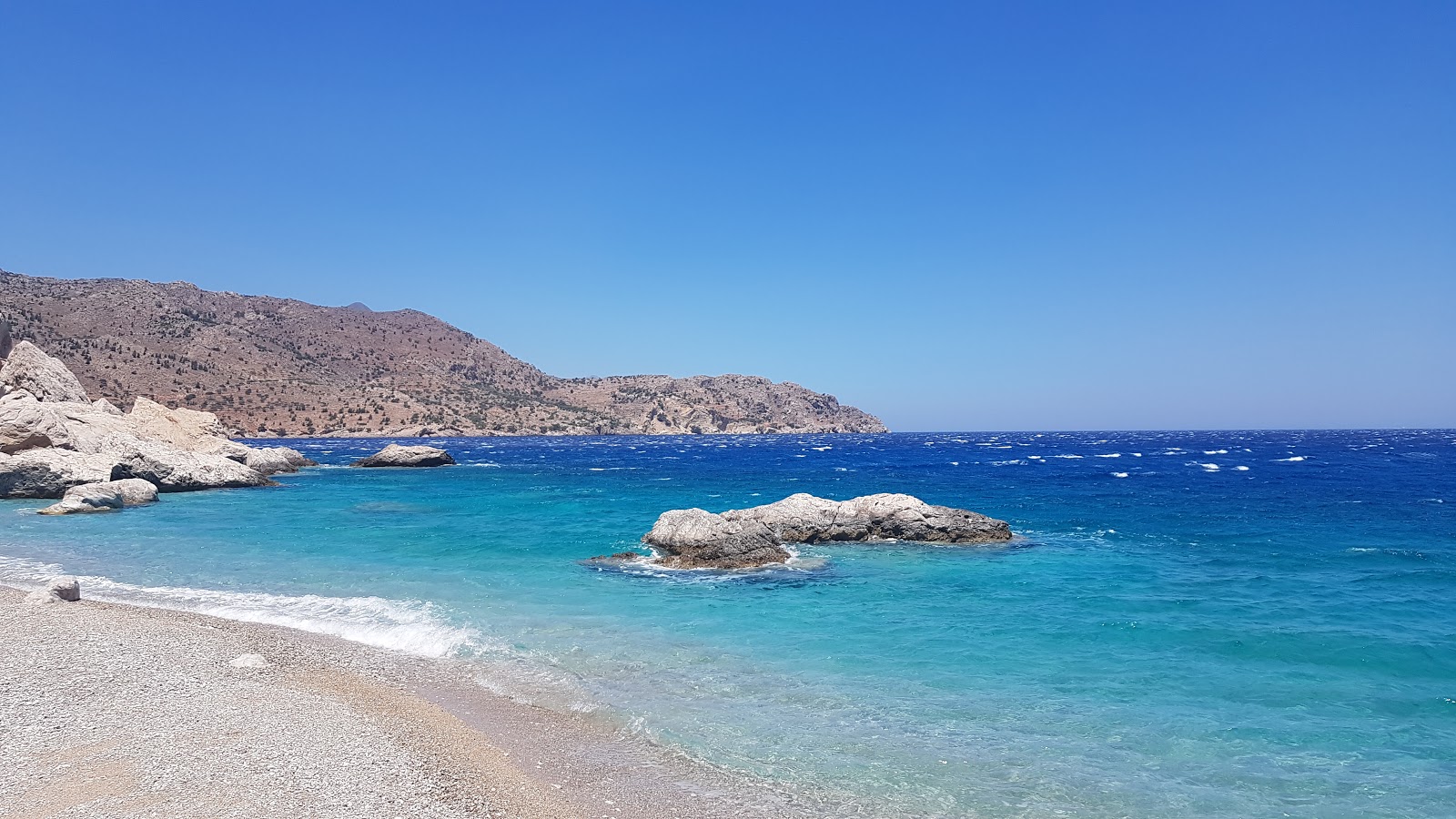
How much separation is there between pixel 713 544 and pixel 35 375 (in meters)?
43.3

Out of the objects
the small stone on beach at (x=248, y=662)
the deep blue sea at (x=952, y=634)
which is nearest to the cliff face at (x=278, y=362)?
the deep blue sea at (x=952, y=634)

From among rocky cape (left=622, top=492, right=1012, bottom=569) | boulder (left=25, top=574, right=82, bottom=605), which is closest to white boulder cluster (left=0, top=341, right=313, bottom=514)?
boulder (left=25, top=574, right=82, bottom=605)

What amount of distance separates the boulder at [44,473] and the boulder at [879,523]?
3334 centimetres

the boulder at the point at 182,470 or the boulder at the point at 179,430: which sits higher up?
the boulder at the point at 179,430

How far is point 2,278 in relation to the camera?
415ft

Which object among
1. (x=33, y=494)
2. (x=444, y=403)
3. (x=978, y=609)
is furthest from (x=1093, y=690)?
(x=444, y=403)

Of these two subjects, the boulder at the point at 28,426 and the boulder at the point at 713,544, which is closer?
the boulder at the point at 713,544

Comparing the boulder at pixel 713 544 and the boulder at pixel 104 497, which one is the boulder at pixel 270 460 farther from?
the boulder at pixel 713 544

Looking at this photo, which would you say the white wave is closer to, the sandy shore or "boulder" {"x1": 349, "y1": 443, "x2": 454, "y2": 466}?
the sandy shore

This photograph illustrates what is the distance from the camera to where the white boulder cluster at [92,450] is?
1450 inches

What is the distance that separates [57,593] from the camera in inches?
633

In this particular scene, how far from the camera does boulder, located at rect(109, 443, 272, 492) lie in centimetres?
4303

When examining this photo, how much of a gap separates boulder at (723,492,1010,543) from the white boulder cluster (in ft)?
93.5

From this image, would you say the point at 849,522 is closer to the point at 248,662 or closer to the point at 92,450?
the point at 248,662
